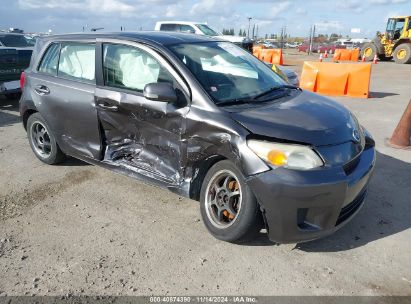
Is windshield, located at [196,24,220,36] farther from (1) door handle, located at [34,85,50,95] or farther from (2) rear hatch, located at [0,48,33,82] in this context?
(1) door handle, located at [34,85,50,95]

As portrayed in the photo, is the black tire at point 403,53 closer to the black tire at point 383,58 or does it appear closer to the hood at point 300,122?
the black tire at point 383,58

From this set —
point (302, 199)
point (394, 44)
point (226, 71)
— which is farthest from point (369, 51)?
point (302, 199)

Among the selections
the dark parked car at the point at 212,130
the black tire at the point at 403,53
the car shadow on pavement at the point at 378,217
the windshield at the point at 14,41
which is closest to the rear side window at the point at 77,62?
the dark parked car at the point at 212,130

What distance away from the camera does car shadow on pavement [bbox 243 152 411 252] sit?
3318 mm

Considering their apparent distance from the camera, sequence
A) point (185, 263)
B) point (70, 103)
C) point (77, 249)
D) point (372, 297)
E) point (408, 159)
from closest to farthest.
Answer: point (372, 297)
point (185, 263)
point (77, 249)
point (70, 103)
point (408, 159)

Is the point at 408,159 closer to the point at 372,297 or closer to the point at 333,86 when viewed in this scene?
the point at 372,297

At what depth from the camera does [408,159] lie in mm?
5355

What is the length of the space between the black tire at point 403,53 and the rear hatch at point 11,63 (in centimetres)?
2193

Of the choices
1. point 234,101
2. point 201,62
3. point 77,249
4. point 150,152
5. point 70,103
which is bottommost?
point 77,249

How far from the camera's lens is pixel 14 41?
1166cm

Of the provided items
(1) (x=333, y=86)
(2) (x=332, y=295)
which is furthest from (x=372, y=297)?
(1) (x=333, y=86)

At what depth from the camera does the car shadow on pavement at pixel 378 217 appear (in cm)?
332

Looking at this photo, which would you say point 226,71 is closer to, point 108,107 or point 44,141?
point 108,107

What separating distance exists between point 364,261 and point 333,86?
845 centimetres
